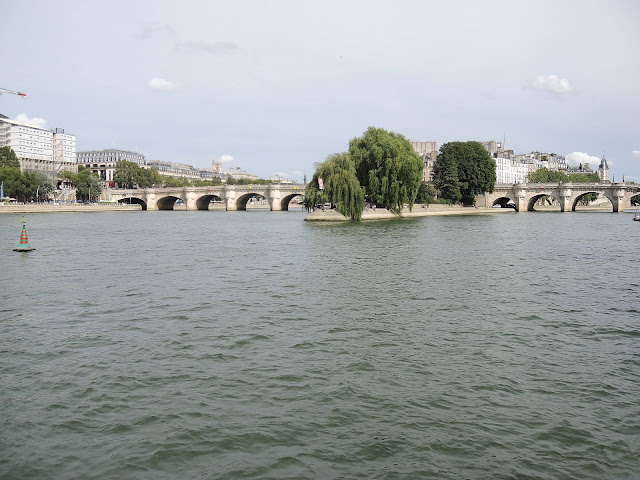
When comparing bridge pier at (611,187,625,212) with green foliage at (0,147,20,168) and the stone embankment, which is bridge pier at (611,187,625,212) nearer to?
the stone embankment

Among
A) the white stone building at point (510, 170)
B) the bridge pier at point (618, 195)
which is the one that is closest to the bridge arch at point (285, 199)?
the bridge pier at point (618, 195)

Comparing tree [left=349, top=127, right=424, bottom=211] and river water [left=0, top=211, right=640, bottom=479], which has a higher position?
tree [left=349, top=127, right=424, bottom=211]

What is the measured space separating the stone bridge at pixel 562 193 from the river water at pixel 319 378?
78860 mm

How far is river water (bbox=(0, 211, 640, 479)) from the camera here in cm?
636

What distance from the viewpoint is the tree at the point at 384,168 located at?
2190 inches

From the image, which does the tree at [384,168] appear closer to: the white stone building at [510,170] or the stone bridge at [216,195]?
the stone bridge at [216,195]

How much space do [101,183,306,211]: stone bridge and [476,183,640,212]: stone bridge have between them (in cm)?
3305

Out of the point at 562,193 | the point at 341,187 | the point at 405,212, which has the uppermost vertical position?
the point at 562,193

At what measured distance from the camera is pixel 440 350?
1023cm

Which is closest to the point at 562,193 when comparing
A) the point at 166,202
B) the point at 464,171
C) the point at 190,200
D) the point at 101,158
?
the point at 464,171

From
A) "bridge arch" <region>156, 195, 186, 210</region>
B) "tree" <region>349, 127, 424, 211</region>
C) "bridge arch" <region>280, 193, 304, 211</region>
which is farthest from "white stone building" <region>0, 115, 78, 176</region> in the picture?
"tree" <region>349, 127, 424, 211</region>

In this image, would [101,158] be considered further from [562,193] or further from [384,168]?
[384,168]

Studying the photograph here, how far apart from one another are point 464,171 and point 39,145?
131773 mm

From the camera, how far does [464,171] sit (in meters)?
85.8
